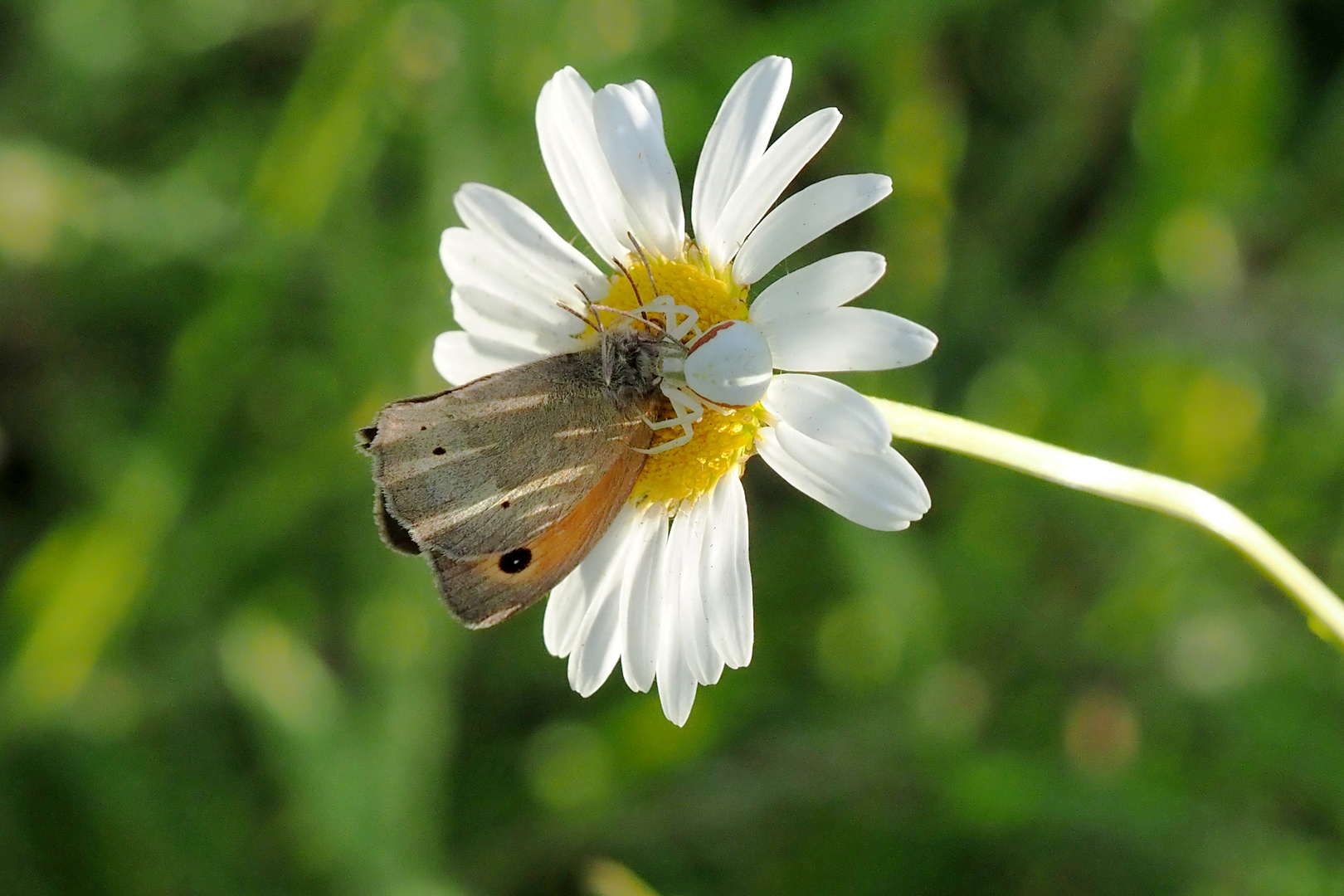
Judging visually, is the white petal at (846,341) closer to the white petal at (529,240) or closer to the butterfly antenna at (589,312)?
the butterfly antenna at (589,312)

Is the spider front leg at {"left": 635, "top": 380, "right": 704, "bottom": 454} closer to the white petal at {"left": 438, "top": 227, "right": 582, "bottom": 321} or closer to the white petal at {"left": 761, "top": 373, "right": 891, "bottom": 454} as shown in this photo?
the white petal at {"left": 761, "top": 373, "right": 891, "bottom": 454}

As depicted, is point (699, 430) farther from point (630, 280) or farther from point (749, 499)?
point (749, 499)

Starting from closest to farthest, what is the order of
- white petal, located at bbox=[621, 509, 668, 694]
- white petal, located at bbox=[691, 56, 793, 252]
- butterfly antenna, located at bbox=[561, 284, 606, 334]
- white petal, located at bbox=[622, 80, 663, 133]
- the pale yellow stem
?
1. the pale yellow stem
2. white petal, located at bbox=[691, 56, 793, 252]
3. white petal, located at bbox=[622, 80, 663, 133]
4. white petal, located at bbox=[621, 509, 668, 694]
5. butterfly antenna, located at bbox=[561, 284, 606, 334]

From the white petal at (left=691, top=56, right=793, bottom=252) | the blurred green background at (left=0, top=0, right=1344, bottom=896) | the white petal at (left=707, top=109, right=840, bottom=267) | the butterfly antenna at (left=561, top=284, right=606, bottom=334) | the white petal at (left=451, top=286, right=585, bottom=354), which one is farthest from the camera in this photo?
the blurred green background at (left=0, top=0, right=1344, bottom=896)

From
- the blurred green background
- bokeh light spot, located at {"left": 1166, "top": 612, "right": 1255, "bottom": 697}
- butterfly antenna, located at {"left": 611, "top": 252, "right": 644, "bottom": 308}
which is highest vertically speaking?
butterfly antenna, located at {"left": 611, "top": 252, "right": 644, "bottom": 308}

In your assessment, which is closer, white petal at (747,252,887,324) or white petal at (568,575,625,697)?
white petal at (747,252,887,324)

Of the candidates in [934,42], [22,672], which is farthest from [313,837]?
[934,42]

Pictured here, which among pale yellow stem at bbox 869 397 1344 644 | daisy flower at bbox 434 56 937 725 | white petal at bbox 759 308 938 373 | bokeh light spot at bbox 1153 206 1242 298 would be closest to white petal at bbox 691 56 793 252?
daisy flower at bbox 434 56 937 725

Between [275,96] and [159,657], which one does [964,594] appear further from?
[275,96]
